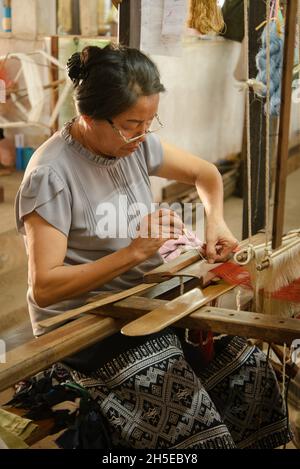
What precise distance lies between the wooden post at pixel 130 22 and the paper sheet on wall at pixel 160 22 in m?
0.02

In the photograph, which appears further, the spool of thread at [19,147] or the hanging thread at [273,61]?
the spool of thread at [19,147]

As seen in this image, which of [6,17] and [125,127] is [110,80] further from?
[6,17]

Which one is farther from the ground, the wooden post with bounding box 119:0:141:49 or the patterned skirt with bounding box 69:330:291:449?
the wooden post with bounding box 119:0:141:49

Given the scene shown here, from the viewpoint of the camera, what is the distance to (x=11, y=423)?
1.96 meters

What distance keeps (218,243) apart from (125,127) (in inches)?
20.7

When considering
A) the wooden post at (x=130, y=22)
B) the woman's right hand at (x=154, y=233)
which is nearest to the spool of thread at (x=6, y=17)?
the wooden post at (x=130, y=22)

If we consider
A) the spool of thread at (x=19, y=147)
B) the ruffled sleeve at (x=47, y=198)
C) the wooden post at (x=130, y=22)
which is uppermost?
the wooden post at (x=130, y=22)

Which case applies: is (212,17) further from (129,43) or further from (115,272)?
(115,272)

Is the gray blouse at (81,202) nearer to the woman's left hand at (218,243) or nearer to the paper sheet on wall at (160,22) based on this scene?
the woman's left hand at (218,243)

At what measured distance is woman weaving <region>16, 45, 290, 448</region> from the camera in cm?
173

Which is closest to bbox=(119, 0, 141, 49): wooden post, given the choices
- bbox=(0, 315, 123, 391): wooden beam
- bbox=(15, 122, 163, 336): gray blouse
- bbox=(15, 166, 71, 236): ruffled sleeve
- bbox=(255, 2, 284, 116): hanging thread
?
bbox=(15, 122, 163, 336): gray blouse

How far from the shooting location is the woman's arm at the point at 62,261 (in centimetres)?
184

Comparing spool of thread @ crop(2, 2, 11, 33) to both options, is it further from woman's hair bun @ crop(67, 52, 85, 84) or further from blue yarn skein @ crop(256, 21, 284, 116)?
woman's hair bun @ crop(67, 52, 85, 84)

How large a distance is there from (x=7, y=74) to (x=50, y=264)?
5129 mm
